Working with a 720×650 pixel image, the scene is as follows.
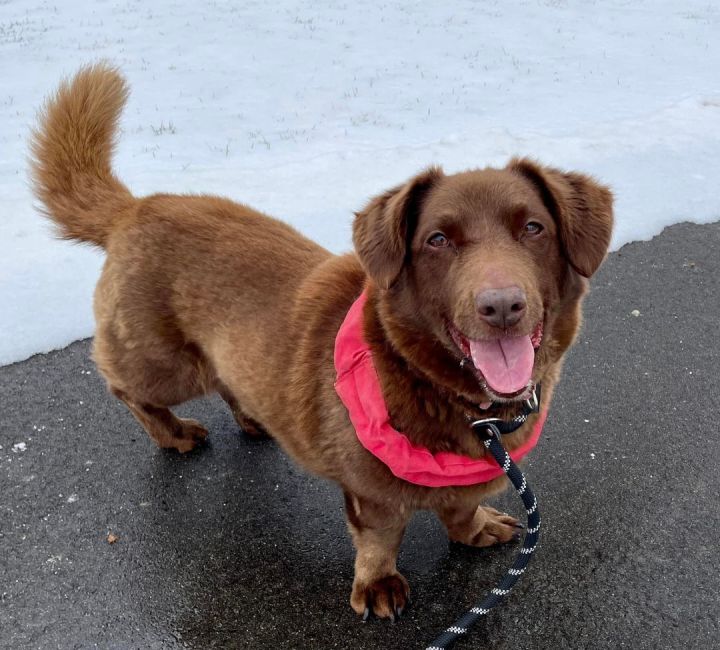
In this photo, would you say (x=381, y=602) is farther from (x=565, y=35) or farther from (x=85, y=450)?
(x=565, y=35)

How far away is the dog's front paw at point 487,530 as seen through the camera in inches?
108

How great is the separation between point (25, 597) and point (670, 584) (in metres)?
2.59

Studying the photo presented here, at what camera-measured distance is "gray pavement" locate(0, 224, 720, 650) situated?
2.55 metres

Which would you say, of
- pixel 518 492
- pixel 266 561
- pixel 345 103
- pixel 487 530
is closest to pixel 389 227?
pixel 518 492

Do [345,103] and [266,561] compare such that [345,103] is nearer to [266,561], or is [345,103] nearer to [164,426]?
[164,426]

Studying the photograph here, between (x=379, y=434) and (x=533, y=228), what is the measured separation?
0.84m

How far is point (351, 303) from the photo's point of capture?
2562mm

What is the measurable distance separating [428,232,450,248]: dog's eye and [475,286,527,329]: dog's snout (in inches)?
13.4

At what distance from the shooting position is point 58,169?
2893 millimetres

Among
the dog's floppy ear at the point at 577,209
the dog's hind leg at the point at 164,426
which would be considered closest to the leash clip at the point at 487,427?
the dog's floppy ear at the point at 577,209

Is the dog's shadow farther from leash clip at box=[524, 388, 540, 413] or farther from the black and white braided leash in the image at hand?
leash clip at box=[524, 388, 540, 413]

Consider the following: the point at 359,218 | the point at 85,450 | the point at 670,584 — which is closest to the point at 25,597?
the point at 85,450

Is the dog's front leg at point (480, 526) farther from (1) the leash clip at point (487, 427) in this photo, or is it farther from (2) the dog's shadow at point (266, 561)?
(1) the leash clip at point (487, 427)

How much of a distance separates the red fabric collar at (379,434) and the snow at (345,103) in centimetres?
229
